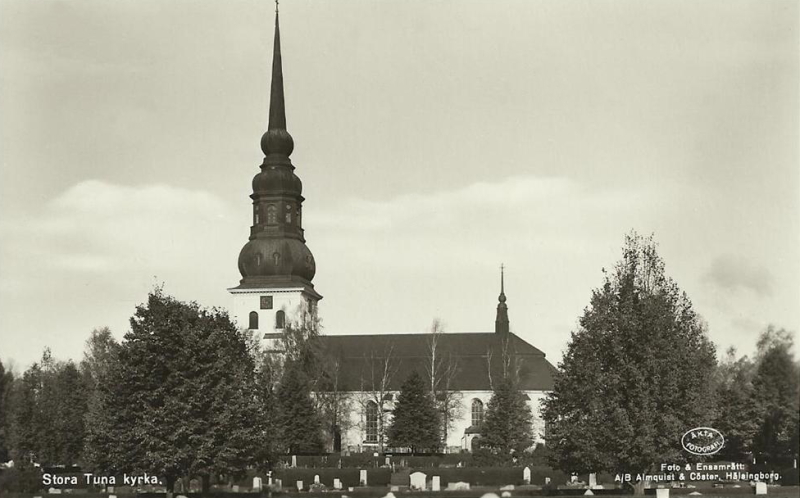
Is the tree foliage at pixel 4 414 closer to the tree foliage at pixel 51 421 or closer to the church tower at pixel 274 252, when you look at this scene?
the tree foliage at pixel 51 421

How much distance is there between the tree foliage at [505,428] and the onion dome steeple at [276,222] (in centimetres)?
3740

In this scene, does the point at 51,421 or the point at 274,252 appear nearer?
the point at 51,421

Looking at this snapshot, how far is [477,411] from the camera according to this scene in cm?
12094

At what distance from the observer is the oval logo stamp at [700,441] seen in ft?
129

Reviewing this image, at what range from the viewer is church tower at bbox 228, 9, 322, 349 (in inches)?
4444

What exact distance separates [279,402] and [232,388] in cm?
3589

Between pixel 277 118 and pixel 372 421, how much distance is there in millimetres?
32603

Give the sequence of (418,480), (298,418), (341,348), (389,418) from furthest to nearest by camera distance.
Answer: (341,348) < (389,418) < (298,418) < (418,480)

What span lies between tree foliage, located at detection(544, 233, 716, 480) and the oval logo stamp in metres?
0.47

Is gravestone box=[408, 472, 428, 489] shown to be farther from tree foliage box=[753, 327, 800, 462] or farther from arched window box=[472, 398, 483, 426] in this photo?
arched window box=[472, 398, 483, 426]

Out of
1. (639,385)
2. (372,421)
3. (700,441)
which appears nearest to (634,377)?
(639,385)

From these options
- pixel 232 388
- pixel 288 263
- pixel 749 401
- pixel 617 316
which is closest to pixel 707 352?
pixel 749 401

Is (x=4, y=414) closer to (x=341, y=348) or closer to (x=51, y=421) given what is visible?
(x=51, y=421)

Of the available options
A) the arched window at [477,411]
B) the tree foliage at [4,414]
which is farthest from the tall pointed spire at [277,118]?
the tree foliage at [4,414]
